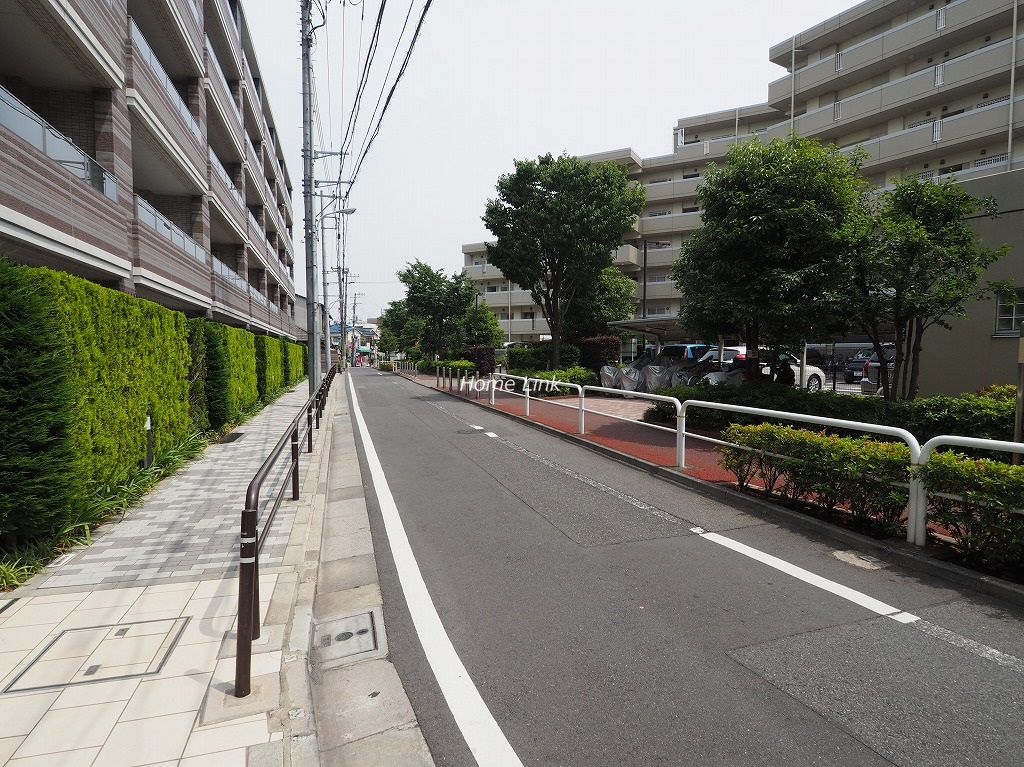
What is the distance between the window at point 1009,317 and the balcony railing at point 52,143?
16413 mm

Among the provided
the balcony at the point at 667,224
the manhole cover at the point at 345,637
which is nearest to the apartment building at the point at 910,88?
the balcony at the point at 667,224

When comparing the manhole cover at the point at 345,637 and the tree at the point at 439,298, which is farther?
the tree at the point at 439,298

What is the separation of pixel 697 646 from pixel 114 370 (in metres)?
6.68

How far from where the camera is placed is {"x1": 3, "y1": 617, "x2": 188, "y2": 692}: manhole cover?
9.73 feet

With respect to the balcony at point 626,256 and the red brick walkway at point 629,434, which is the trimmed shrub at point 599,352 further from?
the balcony at point 626,256

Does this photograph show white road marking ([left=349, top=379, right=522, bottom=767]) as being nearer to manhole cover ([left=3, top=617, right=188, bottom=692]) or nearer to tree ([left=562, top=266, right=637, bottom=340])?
manhole cover ([left=3, top=617, right=188, bottom=692])

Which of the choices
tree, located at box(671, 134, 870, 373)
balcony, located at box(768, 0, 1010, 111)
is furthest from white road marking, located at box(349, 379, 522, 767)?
balcony, located at box(768, 0, 1010, 111)

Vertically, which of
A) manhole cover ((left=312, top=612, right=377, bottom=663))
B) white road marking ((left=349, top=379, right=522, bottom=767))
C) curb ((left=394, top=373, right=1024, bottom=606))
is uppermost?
curb ((left=394, top=373, right=1024, bottom=606))

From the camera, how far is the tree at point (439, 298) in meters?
38.2

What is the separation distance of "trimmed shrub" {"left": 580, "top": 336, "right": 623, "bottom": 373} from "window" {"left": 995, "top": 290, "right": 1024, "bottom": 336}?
15.4 meters

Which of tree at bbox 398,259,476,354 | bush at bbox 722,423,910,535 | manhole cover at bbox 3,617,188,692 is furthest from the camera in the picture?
tree at bbox 398,259,476,354

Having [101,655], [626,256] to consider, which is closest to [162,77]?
[101,655]

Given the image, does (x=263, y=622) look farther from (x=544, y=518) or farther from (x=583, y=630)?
(x=544, y=518)

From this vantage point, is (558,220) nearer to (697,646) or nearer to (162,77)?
(162,77)
